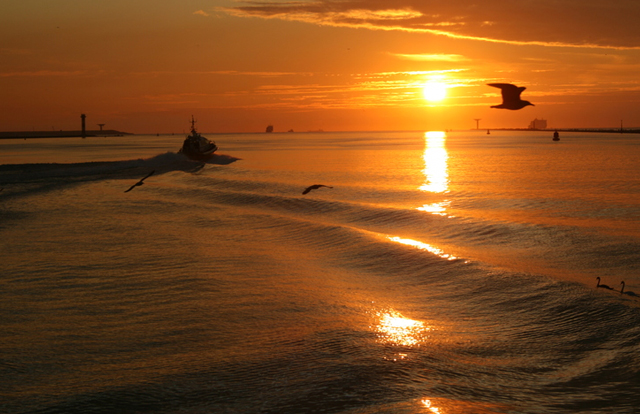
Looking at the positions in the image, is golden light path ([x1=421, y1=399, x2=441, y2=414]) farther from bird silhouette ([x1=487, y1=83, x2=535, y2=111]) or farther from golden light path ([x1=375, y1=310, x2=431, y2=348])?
bird silhouette ([x1=487, y1=83, x2=535, y2=111])

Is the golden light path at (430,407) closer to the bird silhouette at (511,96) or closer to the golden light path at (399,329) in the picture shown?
the golden light path at (399,329)

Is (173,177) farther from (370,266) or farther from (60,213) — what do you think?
(370,266)

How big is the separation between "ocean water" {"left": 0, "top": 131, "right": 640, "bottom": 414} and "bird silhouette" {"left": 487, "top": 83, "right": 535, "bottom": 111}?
409 cm

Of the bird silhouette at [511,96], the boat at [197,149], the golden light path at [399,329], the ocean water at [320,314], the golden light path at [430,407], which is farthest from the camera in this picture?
the boat at [197,149]

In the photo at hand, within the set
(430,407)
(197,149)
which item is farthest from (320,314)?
(197,149)

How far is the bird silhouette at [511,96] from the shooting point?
39.0 feet

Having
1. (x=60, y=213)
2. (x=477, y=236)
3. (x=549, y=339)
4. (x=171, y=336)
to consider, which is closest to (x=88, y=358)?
(x=171, y=336)

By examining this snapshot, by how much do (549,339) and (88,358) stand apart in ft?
25.0

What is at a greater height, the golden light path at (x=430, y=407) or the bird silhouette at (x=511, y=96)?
the bird silhouette at (x=511, y=96)

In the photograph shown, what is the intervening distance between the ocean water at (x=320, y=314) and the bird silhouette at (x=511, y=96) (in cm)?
409

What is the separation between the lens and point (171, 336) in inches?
375

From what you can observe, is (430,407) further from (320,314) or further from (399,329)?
(320,314)

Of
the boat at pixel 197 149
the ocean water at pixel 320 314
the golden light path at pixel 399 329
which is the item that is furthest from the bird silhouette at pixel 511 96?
the boat at pixel 197 149

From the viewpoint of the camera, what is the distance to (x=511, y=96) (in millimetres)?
12523
